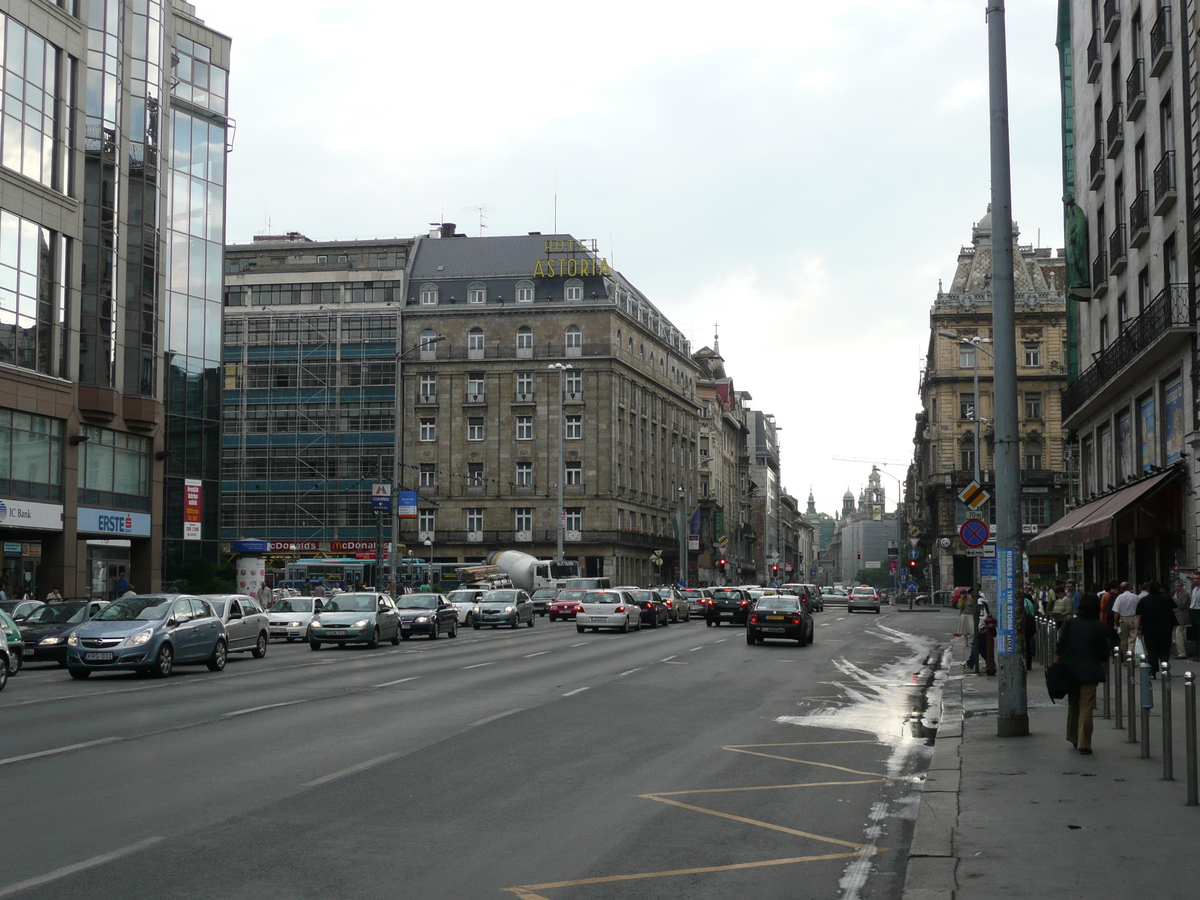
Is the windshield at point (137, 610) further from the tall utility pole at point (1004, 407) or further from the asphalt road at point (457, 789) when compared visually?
the tall utility pole at point (1004, 407)

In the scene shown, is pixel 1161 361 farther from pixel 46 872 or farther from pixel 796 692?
pixel 46 872

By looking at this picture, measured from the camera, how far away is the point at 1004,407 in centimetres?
1469

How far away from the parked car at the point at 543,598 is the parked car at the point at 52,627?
37064 millimetres

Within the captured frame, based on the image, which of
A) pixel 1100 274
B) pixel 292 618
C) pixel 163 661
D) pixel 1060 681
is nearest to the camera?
pixel 1060 681

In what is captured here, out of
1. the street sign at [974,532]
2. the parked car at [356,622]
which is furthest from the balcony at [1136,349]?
the parked car at [356,622]

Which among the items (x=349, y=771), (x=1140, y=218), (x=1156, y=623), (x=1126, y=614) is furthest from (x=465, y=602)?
(x=349, y=771)

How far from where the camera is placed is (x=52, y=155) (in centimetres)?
4191

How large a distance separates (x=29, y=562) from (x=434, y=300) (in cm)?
5078

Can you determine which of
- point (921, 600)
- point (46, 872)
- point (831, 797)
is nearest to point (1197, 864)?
point (831, 797)

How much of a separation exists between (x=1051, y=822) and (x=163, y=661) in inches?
716

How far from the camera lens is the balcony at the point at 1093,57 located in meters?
38.9

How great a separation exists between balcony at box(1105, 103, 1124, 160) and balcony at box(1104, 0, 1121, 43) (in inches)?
76.1

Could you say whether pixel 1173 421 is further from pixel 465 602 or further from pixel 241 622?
pixel 465 602

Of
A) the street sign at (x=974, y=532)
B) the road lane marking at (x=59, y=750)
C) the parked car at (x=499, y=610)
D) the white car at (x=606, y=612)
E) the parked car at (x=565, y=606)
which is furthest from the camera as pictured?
Answer: the parked car at (x=565, y=606)
